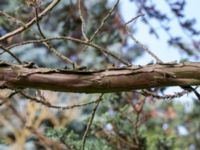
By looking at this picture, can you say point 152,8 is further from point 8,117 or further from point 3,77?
point 8,117

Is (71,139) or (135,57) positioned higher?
(135,57)

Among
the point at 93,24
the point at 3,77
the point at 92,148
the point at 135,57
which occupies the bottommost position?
the point at 92,148

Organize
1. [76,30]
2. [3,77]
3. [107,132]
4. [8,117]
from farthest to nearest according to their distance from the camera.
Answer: [8,117], [76,30], [107,132], [3,77]

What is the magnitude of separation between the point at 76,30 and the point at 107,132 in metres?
0.59

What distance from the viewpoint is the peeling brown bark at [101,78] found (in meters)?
0.98

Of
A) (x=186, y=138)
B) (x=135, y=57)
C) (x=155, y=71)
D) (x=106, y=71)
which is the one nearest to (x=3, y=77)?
(x=106, y=71)

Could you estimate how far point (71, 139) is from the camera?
5.71ft

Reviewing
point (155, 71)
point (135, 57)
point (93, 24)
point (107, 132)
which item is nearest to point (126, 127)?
point (107, 132)

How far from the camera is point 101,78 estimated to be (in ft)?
3.28

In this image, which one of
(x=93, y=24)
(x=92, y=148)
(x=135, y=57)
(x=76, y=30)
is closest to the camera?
(x=92, y=148)

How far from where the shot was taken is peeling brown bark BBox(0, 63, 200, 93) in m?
0.98

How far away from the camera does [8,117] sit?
4.80m

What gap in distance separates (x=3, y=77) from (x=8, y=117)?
392cm

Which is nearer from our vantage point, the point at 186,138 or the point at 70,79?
the point at 70,79
